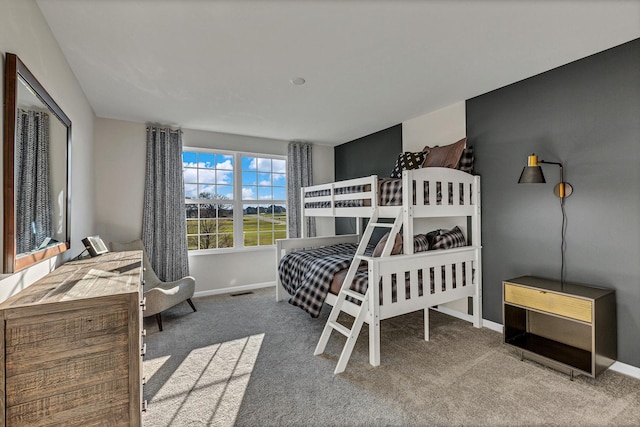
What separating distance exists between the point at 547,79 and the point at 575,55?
287mm

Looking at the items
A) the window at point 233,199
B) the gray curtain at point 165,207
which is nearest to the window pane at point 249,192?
the window at point 233,199

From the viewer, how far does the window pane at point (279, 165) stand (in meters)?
5.10

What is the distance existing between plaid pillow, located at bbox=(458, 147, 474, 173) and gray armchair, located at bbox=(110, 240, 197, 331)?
11.0 ft

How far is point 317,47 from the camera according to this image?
2211 mm

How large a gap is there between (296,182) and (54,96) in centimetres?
339

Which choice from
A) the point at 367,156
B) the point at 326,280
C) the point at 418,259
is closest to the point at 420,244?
the point at 418,259

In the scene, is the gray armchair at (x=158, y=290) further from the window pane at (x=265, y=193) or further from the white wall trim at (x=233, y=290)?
the window pane at (x=265, y=193)

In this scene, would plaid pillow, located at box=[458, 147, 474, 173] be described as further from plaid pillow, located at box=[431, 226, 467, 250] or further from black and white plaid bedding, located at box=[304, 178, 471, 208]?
plaid pillow, located at box=[431, 226, 467, 250]

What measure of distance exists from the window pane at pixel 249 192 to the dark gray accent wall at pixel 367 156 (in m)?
1.54

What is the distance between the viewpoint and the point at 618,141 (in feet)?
7.47

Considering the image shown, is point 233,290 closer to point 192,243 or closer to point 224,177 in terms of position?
point 192,243

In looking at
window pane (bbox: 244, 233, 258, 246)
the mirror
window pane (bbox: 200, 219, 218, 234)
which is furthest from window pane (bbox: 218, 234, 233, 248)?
the mirror

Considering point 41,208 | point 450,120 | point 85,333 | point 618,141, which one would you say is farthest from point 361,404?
point 450,120

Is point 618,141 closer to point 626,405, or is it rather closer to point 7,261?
point 626,405
